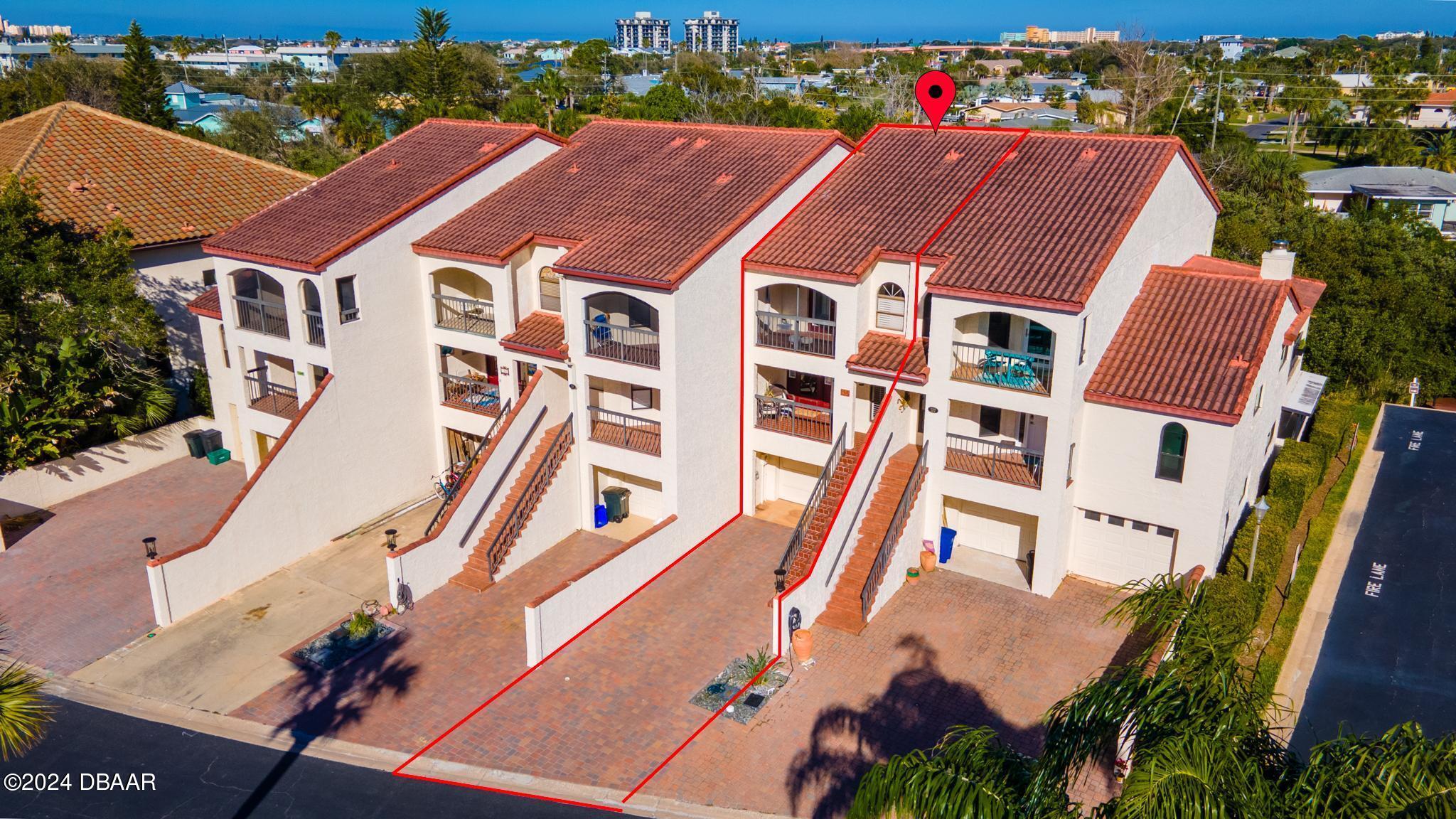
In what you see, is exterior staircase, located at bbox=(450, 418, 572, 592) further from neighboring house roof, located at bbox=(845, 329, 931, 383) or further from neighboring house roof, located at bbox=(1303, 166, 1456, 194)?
neighboring house roof, located at bbox=(1303, 166, 1456, 194)

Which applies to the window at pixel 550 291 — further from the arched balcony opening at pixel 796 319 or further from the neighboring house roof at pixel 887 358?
the neighboring house roof at pixel 887 358

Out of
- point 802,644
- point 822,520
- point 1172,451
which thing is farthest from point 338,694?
point 1172,451

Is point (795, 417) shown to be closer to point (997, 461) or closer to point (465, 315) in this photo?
point (997, 461)

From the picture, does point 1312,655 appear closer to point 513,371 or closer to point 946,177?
point 946,177

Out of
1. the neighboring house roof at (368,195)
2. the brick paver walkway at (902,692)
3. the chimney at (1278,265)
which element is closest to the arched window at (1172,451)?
the brick paver walkway at (902,692)

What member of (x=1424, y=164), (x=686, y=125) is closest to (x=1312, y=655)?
(x=686, y=125)

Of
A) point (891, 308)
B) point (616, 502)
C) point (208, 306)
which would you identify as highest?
point (891, 308)

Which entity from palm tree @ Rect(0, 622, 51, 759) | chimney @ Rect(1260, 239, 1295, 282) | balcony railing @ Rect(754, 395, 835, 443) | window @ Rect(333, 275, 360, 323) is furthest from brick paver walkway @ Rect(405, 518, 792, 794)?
chimney @ Rect(1260, 239, 1295, 282)
